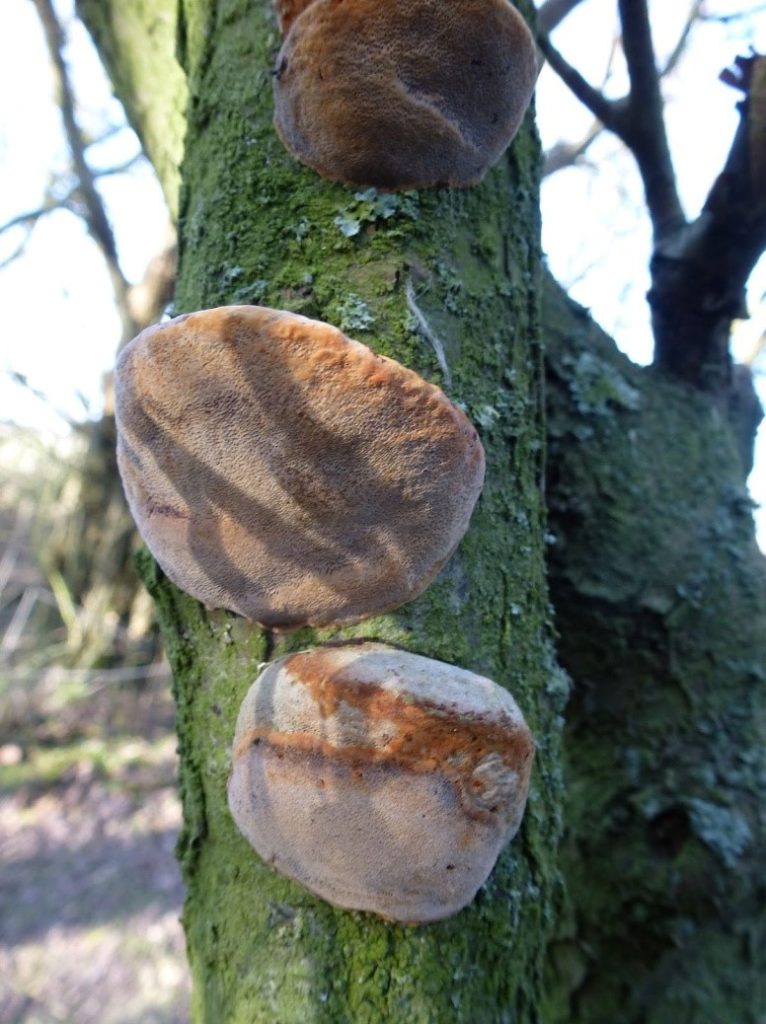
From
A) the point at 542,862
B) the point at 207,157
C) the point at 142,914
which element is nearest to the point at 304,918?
the point at 542,862

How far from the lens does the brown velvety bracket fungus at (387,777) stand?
2.14ft

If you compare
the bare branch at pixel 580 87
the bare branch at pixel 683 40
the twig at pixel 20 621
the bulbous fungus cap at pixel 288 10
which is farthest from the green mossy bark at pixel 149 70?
the twig at pixel 20 621

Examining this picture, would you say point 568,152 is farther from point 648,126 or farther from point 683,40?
point 648,126

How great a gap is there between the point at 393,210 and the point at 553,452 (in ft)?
2.55

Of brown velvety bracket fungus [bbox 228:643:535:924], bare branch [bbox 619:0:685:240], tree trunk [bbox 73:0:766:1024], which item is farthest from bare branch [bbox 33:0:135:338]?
brown velvety bracket fungus [bbox 228:643:535:924]

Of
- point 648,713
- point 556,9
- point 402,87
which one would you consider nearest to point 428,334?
point 402,87

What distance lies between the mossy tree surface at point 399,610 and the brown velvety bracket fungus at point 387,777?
0.05m

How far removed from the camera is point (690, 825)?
151 centimetres

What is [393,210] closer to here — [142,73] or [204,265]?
[204,265]

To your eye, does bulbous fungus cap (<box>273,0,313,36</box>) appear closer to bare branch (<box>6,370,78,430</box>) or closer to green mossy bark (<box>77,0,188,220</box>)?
green mossy bark (<box>77,0,188,220</box>)

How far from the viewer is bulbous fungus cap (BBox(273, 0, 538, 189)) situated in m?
0.75

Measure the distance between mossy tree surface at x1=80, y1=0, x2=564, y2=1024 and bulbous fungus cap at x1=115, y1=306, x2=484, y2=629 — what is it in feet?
0.19

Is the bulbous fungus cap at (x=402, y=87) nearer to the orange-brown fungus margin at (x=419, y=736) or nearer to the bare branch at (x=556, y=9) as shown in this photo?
the orange-brown fungus margin at (x=419, y=736)

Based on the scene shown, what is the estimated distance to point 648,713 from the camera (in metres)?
1.58
